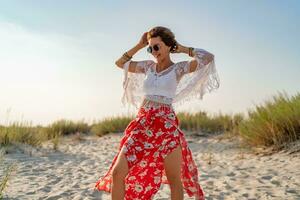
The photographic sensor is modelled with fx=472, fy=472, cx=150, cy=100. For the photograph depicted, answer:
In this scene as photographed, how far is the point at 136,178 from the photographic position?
4.15 metres

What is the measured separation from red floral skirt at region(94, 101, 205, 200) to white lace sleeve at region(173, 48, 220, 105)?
29 centimetres

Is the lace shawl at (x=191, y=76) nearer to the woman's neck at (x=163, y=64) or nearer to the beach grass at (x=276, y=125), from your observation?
the woman's neck at (x=163, y=64)

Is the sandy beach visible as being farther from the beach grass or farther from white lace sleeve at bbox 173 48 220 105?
white lace sleeve at bbox 173 48 220 105

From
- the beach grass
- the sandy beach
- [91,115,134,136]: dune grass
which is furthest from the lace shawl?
[91,115,134,136]: dune grass

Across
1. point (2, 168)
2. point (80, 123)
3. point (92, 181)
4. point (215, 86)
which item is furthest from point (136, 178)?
point (80, 123)

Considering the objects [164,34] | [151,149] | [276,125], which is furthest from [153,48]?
[276,125]

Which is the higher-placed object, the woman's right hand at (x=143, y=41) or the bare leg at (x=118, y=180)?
the woman's right hand at (x=143, y=41)

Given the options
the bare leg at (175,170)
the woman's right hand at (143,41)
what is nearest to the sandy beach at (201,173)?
the bare leg at (175,170)

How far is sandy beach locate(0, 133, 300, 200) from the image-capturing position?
18.5ft

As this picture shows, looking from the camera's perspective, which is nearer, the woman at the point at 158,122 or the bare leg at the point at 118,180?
the bare leg at the point at 118,180

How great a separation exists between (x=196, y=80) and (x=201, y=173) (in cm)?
305

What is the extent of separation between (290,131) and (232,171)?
1846mm

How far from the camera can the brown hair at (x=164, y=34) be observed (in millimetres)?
3988

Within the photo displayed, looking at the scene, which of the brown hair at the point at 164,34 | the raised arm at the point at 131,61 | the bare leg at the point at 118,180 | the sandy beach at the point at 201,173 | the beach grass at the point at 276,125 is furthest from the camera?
the beach grass at the point at 276,125
